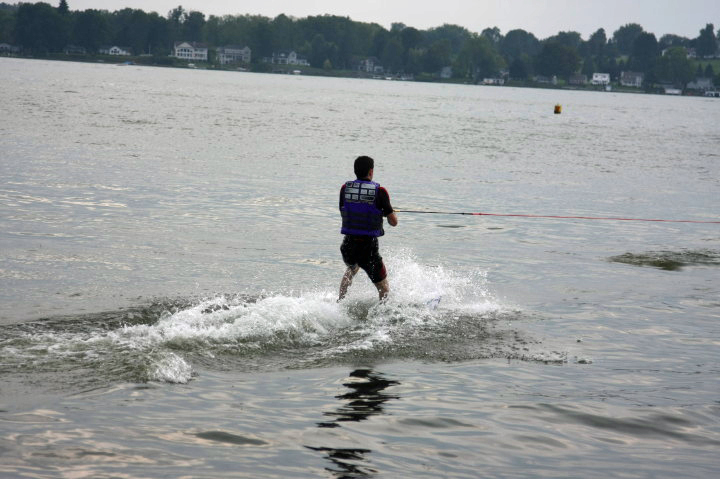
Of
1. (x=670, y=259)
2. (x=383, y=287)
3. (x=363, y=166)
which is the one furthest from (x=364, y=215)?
(x=670, y=259)

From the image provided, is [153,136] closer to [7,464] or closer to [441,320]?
[441,320]

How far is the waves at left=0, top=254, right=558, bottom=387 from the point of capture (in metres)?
8.34

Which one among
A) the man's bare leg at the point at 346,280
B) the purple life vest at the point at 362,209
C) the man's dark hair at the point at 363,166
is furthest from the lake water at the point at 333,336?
the man's dark hair at the point at 363,166

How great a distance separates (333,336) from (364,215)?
1.46 meters

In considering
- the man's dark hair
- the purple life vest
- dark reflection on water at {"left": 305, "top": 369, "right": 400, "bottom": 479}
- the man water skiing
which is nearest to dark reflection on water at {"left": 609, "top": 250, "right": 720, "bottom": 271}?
the man water skiing

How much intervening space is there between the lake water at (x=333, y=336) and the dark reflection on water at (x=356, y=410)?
0.02 m

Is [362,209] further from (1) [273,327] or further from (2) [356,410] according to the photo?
(2) [356,410]

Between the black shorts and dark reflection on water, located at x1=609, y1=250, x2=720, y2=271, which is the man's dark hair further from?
dark reflection on water, located at x1=609, y1=250, x2=720, y2=271

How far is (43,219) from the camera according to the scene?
1722cm

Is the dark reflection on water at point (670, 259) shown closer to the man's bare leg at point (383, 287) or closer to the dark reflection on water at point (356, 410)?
the man's bare leg at point (383, 287)

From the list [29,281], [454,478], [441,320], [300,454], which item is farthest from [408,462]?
[29,281]

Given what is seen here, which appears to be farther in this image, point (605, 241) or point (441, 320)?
point (605, 241)

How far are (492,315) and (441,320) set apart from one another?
36.6 inches

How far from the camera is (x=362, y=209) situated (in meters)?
10.2
